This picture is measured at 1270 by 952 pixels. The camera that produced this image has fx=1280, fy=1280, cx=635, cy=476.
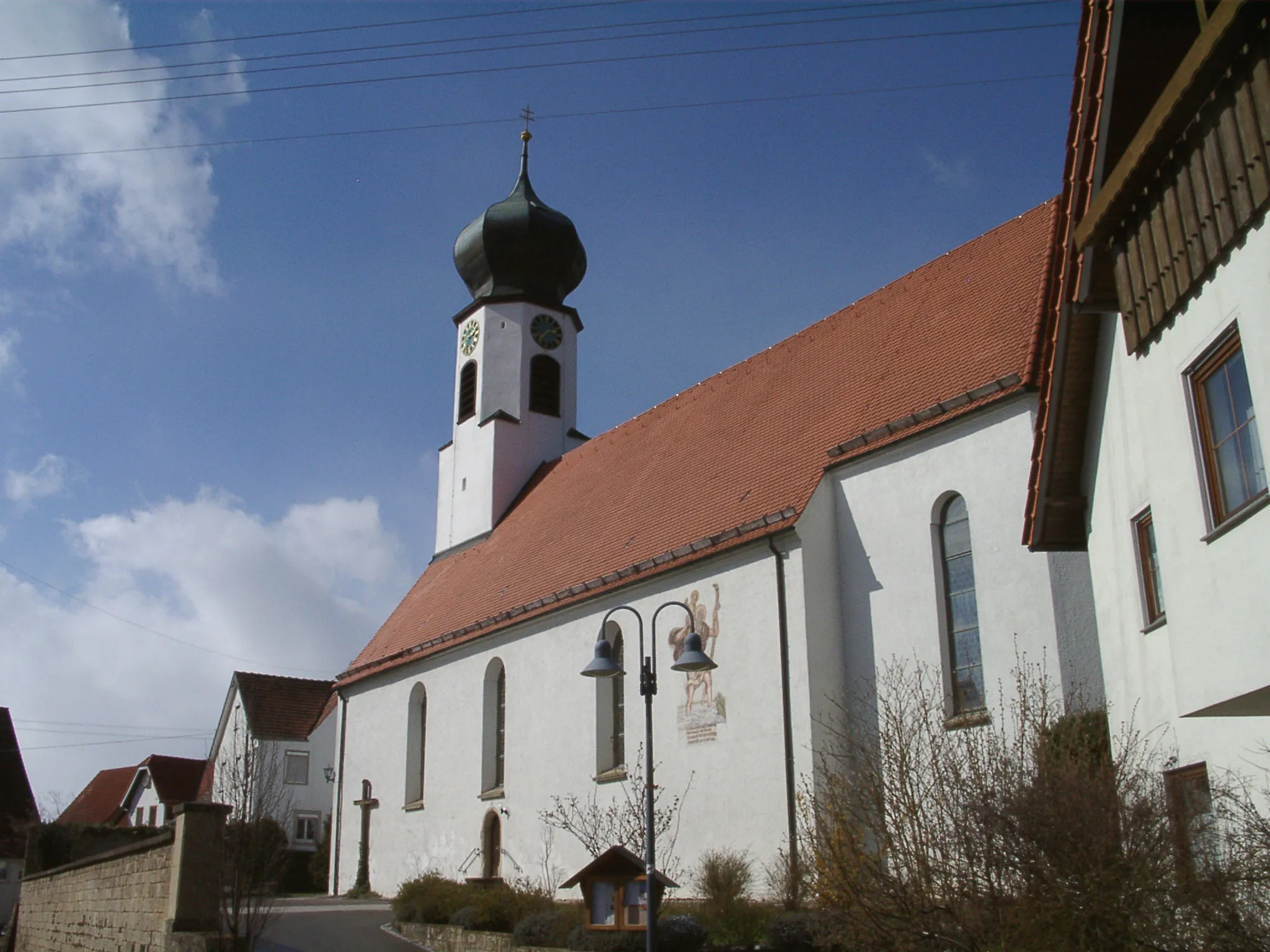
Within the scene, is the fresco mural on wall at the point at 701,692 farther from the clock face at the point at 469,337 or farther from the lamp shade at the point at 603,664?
the clock face at the point at 469,337

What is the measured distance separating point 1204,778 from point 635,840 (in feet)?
30.3

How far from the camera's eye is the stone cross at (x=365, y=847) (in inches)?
1110

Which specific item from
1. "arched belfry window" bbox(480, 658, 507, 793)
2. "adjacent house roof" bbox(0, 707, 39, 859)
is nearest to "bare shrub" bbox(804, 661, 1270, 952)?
"arched belfry window" bbox(480, 658, 507, 793)

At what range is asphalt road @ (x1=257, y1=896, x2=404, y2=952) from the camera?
16688 mm

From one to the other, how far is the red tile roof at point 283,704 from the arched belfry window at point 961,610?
1069 inches

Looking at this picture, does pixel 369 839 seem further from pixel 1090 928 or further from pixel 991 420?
pixel 1090 928

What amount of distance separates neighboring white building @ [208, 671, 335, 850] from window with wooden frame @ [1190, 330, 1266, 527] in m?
31.8

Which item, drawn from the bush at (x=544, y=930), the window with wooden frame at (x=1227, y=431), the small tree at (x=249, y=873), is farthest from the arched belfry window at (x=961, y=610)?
the small tree at (x=249, y=873)

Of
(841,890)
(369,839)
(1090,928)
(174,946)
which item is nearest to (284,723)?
(369,839)

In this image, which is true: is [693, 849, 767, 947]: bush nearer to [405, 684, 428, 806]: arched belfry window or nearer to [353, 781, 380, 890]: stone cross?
[405, 684, 428, 806]: arched belfry window

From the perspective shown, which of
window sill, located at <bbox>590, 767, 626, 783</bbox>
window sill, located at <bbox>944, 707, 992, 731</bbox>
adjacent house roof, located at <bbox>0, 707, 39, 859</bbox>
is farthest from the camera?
adjacent house roof, located at <bbox>0, 707, 39, 859</bbox>

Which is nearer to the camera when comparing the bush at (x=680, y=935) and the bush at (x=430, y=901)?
the bush at (x=680, y=935)

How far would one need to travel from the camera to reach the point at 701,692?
18.6 meters

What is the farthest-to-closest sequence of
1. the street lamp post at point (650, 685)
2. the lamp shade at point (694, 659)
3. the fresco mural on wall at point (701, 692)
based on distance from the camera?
the fresco mural on wall at point (701, 692) < the lamp shade at point (694, 659) < the street lamp post at point (650, 685)
